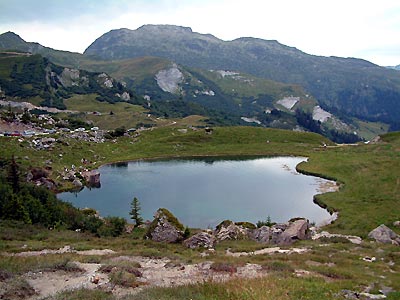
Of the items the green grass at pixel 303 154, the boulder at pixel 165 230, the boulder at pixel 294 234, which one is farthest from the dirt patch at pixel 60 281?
the green grass at pixel 303 154

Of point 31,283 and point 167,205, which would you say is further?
point 167,205

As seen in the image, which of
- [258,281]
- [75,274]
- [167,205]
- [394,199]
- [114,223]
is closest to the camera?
[258,281]

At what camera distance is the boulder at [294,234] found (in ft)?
116

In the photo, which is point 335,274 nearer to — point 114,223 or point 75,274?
point 75,274

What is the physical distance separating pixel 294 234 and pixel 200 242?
920 centimetres

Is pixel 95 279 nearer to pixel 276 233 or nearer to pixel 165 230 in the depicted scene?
pixel 165 230

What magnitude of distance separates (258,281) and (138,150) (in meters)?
94.5

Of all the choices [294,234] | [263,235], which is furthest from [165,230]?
[294,234]

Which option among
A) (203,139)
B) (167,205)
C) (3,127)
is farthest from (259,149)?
(3,127)

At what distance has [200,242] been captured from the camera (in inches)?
1321

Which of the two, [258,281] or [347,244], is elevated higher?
[258,281]

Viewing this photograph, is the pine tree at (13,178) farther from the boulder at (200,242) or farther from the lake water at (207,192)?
the boulder at (200,242)

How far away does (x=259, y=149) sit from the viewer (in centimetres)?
11606

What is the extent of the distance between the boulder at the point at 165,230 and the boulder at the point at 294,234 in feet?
31.0
